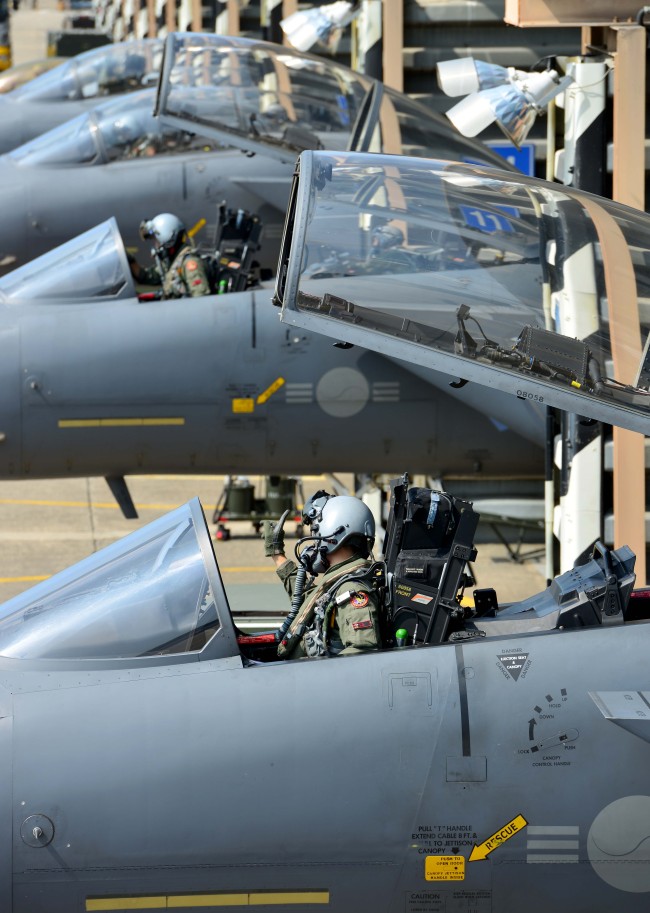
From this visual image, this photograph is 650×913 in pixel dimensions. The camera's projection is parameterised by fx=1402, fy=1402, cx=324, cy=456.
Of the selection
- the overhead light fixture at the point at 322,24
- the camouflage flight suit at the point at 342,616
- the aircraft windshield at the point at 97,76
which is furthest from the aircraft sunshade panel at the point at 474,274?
the aircraft windshield at the point at 97,76

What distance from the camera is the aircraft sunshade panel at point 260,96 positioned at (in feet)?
37.7

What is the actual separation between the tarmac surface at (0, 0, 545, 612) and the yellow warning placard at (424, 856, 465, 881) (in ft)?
12.9

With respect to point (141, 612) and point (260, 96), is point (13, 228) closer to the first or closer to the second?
point (260, 96)

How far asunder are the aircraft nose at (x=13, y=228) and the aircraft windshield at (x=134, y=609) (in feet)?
29.1

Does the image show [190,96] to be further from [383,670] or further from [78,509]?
[383,670]

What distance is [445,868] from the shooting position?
5.25m

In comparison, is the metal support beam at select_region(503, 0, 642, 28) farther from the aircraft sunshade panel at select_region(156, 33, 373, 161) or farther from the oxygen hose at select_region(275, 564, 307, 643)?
the oxygen hose at select_region(275, 564, 307, 643)

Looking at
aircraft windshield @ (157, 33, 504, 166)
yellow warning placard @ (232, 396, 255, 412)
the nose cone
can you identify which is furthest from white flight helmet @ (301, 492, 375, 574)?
the nose cone

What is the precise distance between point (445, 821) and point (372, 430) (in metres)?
5.35

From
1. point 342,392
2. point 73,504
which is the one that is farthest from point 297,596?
point 73,504

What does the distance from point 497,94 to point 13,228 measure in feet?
23.4

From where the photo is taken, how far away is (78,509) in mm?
15250

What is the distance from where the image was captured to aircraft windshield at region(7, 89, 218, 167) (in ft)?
45.8

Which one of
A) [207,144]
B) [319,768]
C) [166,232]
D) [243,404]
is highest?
A: [207,144]
